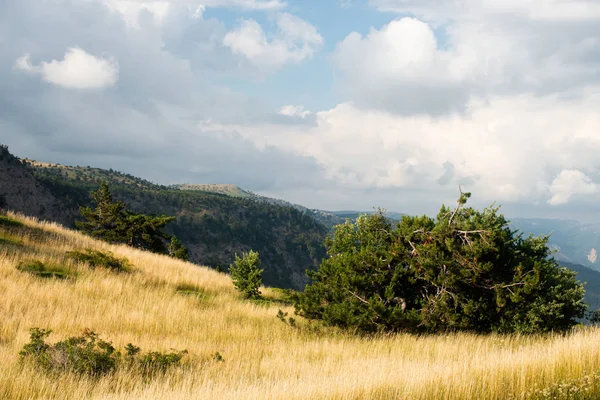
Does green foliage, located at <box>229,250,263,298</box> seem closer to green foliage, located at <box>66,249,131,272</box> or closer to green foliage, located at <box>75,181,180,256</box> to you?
green foliage, located at <box>66,249,131,272</box>

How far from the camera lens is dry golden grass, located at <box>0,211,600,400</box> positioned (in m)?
5.18

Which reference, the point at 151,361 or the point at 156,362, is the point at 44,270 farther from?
the point at 156,362

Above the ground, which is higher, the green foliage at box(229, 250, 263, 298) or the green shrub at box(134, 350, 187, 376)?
the green foliage at box(229, 250, 263, 298)

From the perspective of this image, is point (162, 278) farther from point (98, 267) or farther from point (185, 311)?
point (185, 311)

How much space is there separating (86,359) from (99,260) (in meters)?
9.66

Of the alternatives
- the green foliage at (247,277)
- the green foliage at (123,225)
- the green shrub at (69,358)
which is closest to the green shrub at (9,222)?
the green foliage at (247,277)

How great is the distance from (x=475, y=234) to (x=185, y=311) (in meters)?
7.77

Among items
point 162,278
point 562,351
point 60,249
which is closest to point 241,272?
point 162,278

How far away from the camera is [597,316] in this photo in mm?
13891

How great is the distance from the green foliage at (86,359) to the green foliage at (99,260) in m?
8.69

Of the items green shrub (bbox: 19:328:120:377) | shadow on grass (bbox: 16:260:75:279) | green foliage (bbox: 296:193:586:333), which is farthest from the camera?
shadow on grass (bbox: 16:260:75:279)

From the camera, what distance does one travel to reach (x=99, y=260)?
15078 mm

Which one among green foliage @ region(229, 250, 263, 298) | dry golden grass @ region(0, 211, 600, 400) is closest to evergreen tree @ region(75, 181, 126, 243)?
dry golden grass @ region(0, 211, 600, 400)

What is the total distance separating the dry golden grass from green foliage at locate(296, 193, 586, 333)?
59 centimetres
